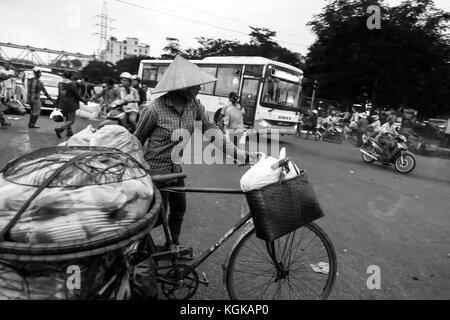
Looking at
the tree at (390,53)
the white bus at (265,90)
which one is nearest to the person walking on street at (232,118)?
the white bus at (265,90)

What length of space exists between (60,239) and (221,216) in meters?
3.18

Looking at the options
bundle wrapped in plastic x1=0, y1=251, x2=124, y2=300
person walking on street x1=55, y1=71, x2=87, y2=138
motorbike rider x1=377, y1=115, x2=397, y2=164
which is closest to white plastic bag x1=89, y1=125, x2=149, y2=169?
bundle wrapped in plastic x1=0, y1=251, x2=124, y2=300

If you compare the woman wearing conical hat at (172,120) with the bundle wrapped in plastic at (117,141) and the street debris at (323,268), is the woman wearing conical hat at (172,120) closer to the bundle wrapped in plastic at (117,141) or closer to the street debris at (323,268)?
the bundle wrapped in plastic at (117,141)

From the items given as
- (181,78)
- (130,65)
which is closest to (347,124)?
(181,78)

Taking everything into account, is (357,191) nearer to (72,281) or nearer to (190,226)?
Answer: (190,226)

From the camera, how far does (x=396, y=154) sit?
31.5 feet

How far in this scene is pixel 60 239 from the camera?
4.68ft

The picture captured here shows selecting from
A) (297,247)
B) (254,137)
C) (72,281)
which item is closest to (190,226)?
(297,247)

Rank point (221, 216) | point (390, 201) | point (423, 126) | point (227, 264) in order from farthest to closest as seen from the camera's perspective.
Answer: point (423, 126) < point (390, 201) < point (221, 216) < point (227, 264)

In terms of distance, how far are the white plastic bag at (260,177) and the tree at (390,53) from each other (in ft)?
67.7

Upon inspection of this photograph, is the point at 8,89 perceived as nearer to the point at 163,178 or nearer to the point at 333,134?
the point at 163,178

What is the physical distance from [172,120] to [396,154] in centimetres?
855

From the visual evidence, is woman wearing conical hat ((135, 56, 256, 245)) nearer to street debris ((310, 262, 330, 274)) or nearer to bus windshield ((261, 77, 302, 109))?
street debris ((310, 262, 330, 274))

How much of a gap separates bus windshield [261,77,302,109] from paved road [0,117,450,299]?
4413mm
